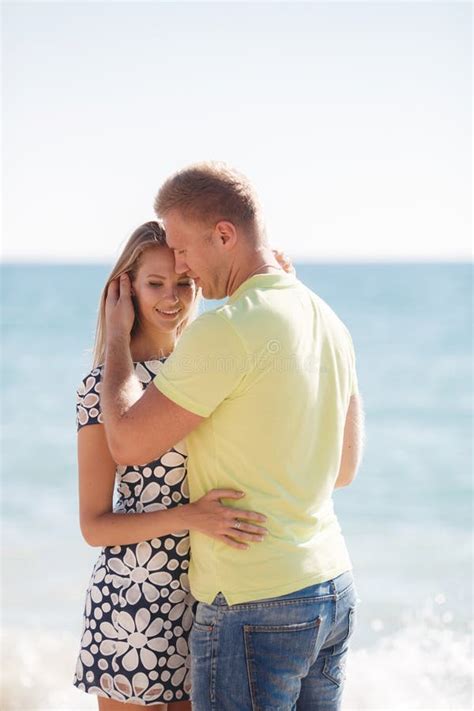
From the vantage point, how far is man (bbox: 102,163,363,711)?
2232mm

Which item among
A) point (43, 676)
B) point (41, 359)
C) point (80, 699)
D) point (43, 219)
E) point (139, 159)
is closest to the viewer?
point (80, 699)

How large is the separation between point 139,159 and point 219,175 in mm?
27063

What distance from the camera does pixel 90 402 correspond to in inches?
98.5

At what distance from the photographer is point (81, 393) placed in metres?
2.53

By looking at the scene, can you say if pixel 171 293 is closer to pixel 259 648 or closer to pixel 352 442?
pixel 352 442

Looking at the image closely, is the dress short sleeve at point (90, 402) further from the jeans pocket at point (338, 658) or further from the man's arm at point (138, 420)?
the jeans pocket at point (338, 658)

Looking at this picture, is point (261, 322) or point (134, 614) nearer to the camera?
point (261, 322)

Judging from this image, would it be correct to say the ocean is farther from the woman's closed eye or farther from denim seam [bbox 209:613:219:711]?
denim seam [bbox 209:613:219:711]

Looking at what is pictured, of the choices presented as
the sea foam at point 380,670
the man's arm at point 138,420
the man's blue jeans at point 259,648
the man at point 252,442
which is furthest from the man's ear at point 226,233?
the sea foam at point 380,670

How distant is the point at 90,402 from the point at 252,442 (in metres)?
0.49

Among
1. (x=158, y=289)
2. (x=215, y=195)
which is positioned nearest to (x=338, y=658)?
(x=158, y=289)

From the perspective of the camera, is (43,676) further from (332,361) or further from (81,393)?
(332,361)

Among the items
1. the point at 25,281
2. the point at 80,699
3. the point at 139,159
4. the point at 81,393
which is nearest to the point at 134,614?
the point at 81,393

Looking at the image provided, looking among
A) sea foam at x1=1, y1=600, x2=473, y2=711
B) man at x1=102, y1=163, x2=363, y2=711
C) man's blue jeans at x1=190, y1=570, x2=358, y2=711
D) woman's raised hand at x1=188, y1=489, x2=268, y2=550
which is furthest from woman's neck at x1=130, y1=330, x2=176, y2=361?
sea foam at x1=1, y1=600, x2=473, y2=711
